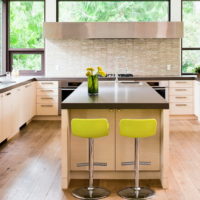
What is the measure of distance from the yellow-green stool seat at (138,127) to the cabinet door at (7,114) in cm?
270

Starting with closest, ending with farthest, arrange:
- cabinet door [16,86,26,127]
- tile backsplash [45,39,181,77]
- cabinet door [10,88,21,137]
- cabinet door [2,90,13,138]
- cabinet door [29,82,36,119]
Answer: cabinet door [2,90,13,138] < cabinet door [10,88,21,137] < cabinet door [16,86,26,127] < cabinet door [29,82,36,119] < tile backsplash [45,39,181,77]

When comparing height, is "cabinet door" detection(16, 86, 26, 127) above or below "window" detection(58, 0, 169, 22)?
below

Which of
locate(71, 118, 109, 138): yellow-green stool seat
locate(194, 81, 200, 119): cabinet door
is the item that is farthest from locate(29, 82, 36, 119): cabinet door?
locate(71, 118, 109, 138): yellow-green stool seat

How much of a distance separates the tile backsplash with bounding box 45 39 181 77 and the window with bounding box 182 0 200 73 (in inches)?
14.1

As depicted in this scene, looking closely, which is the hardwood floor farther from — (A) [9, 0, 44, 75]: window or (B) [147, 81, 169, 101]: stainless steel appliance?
(A) [9, 0, 44, 75]: window

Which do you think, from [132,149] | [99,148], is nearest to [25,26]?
[99,148]

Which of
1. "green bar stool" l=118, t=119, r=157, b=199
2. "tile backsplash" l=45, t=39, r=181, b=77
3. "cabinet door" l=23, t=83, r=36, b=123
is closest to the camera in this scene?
"green bar stool" l=118, t=119, r=157, b=199

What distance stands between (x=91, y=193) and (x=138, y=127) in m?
0.78

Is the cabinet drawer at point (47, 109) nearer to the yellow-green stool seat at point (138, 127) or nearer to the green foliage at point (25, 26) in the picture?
the green foliage at point (25, 26)

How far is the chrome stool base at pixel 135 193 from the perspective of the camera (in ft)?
13.6

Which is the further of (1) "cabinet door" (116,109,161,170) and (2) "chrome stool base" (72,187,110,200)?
(1) "cabinet door" (116,109,161,170)

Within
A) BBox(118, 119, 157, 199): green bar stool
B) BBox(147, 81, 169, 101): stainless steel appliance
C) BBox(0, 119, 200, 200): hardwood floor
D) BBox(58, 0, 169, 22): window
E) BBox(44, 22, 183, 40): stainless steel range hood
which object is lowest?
BBox(0, 119, 200, 200): hardwood floor

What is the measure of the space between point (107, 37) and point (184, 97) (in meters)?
1.95

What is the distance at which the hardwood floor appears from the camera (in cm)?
420
